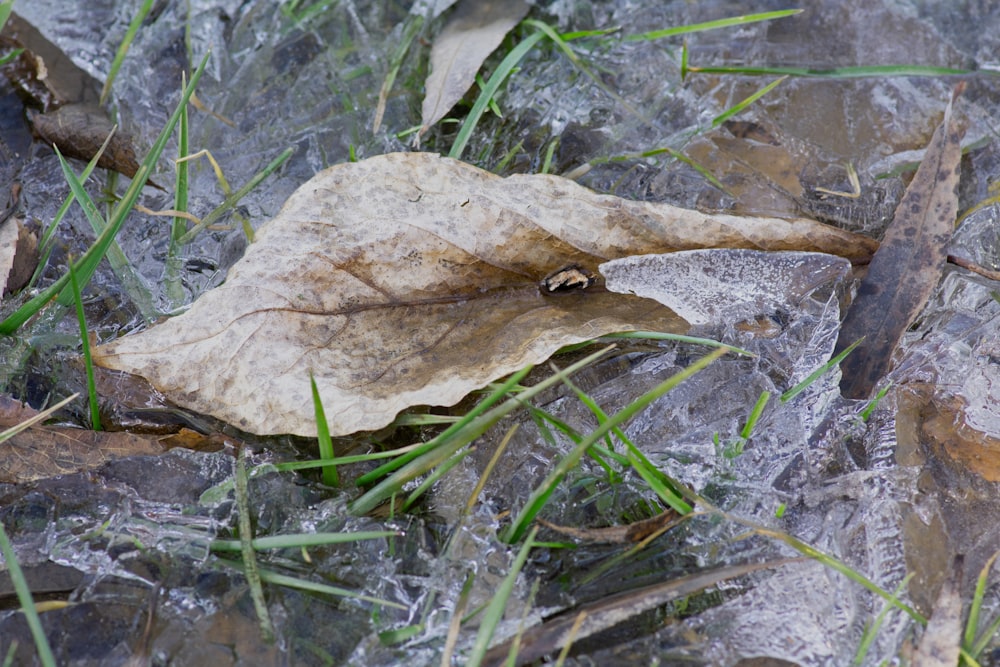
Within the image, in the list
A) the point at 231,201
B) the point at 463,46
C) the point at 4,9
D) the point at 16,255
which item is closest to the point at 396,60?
the point at 463,46

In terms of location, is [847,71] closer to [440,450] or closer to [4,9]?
[440,450]

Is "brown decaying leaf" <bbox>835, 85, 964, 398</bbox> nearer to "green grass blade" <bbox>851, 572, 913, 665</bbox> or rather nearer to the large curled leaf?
the large curled leaf

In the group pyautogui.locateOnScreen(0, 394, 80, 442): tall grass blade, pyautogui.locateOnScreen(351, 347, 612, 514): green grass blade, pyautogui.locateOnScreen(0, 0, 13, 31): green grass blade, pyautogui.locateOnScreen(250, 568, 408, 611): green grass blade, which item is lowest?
pyautogui.locateOnScreen(250, 568, 408, 611): green grass blade

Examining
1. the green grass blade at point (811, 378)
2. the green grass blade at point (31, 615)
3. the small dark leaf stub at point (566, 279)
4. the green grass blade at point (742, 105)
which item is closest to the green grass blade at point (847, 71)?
the green grass blade at point (742, 105)

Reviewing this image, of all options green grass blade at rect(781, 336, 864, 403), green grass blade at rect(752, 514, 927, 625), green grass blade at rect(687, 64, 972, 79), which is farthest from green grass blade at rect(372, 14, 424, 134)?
green grass blade at rect(752, 514, 927, 625)

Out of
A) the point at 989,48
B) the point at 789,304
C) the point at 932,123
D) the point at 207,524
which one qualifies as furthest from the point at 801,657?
the point at 989,48
